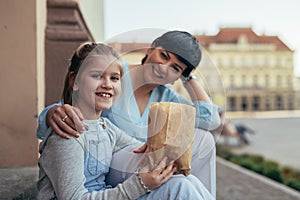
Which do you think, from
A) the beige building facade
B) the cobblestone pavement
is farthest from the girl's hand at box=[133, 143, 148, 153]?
the beige building facade

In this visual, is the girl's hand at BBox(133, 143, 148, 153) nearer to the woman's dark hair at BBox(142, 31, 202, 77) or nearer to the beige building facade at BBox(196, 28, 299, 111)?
the woman's dark hair at BBox(142, 31, 202, 77)

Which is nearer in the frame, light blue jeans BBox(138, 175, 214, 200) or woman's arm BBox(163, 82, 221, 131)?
light blue jeans BBox(138, 175, 214, 200)

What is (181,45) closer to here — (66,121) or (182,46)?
(182,46)

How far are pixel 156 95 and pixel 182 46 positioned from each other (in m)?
0.25

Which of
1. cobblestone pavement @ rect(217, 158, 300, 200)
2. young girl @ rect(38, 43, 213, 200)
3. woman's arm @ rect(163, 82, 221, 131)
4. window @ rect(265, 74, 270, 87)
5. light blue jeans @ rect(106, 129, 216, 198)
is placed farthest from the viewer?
window @ rect(265, 74, 270, 87)

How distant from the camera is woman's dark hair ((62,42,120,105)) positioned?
1160 millimetres

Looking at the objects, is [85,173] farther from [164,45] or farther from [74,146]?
[164,45]

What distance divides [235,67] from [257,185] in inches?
1150

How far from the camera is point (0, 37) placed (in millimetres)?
2041

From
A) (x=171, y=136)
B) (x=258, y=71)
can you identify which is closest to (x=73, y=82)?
(x=171, y=136)

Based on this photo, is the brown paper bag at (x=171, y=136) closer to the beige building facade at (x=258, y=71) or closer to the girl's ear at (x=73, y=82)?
the girl's ear at (x=73, y=82)

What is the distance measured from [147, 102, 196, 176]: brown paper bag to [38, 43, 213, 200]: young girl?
2 cm

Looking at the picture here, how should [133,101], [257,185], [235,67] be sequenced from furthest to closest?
[235,67] → [257,185] → [133,101]

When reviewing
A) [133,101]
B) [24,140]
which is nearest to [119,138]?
[133,101]
